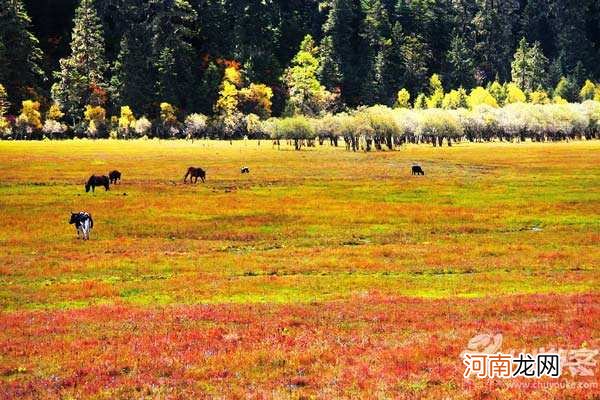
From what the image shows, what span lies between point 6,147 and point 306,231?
11966cm

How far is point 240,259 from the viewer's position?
36.8m

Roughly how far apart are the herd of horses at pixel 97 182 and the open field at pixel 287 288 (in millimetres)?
1354

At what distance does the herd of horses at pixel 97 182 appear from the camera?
43312 mm

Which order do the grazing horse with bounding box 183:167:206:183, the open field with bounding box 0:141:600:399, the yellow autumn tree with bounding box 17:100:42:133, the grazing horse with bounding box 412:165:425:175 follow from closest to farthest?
the open field with bounding box 0:141:600:399
the grazing horse with bounding box 183:167:206:183
the grazing horse with bounding box 412:165:425:175
the yellow autumn tree with bounding box 17:100:42:133

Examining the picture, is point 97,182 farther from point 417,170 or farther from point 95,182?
point 417,170

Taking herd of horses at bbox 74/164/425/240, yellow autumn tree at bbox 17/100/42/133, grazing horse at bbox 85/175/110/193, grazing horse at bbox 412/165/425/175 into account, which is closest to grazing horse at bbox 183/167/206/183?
herd of horses at bbox 74/164/425/240

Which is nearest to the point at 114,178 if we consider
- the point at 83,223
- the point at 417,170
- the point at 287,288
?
the point at 83,223

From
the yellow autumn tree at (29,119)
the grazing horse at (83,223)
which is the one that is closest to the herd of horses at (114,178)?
the grazing horse at (83,223)

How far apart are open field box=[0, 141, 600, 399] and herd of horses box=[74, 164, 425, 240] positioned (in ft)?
4.44

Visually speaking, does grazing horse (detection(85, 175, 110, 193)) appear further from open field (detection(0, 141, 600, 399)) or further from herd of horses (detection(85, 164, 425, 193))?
open field (detection(0, 141, 600, 399))

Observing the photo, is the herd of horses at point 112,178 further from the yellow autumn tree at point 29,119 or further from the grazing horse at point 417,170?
the yellow autumn tree at point 29,119

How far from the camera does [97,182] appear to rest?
2702 inches

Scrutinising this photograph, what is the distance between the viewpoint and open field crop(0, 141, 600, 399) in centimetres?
1606

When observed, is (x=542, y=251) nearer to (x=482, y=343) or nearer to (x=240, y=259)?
(x=240, y=259)
